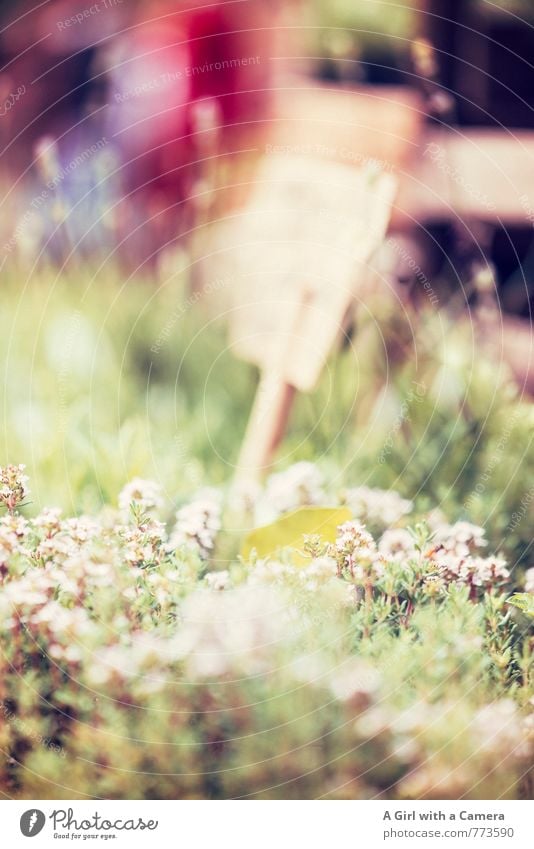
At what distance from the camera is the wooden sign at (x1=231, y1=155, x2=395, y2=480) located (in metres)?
0.89

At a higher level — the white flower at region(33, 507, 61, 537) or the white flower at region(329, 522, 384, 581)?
the white flower at region(33, 507, 61, 537)

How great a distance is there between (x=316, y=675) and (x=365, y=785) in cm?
12

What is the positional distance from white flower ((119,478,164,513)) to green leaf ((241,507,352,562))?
0.09 m

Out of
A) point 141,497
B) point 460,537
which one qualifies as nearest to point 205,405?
point 141,497

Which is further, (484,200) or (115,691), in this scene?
(484,200)

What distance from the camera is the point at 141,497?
790mm

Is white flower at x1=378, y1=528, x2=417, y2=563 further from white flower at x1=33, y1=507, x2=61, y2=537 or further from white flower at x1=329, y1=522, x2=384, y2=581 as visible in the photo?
white flower at x1=33, y1=507, x2=61, y2=537

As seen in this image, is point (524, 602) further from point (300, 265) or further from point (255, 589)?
point (300, 265)

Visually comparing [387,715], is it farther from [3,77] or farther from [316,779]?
[3,77]

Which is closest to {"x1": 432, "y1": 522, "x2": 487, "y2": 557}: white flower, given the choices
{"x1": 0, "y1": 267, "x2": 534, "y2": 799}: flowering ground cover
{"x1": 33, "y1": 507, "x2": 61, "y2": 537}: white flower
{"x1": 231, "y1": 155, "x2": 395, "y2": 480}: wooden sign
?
{"x1": 0, "y1": 267, "x2": 534, "y2": 799}: flowering ground cover

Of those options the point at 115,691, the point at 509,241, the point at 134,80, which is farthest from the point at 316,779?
the point at 134,80

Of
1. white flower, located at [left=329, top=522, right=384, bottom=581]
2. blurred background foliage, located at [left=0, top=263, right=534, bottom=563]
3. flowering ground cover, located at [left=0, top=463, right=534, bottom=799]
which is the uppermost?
blurred background foliage, located at [left=0, top=263, right=534, bottom=563]

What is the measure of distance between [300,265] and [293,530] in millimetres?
281

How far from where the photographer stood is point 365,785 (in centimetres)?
74
